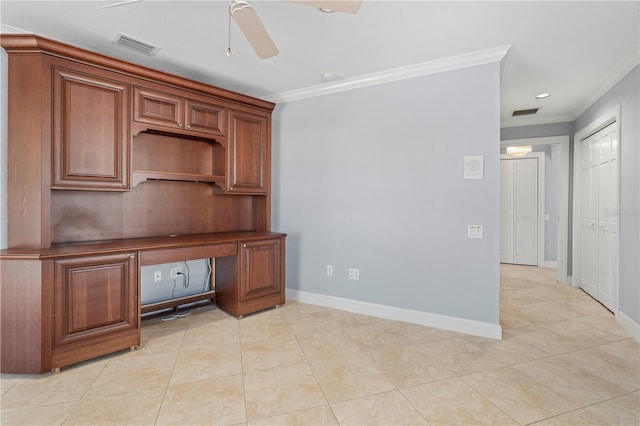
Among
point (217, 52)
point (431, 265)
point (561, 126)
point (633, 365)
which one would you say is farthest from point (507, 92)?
point (217, 52)

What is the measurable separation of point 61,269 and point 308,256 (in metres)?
2.29

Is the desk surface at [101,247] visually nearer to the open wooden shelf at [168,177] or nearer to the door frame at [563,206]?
the open wooden shelf at [168,177]

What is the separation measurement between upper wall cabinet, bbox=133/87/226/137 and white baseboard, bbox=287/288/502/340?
6.87ft

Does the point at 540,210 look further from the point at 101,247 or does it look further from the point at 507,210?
the point at 101,247

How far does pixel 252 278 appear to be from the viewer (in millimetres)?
3209

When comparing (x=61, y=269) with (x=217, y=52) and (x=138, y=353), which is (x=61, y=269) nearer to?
(x=138, y=353)

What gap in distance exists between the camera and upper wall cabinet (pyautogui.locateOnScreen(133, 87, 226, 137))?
270 cm

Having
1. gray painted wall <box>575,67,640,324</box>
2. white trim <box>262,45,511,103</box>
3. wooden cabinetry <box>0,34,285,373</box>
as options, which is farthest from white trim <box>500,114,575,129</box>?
wooden cabinetry <box>0,34,285,373</box>

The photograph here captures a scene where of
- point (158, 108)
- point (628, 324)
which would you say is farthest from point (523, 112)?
point (158, 108)

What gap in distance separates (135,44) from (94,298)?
2069 millimetres

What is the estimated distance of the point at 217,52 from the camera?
273cm

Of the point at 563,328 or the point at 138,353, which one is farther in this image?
the point at 563,328

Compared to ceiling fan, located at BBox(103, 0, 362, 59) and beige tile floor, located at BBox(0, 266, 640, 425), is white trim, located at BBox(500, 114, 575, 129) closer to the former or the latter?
beige tile floor, located at BBox(0, 266, 640, 425)

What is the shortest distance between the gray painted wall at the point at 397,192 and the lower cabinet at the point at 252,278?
16.2 inches
